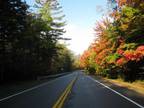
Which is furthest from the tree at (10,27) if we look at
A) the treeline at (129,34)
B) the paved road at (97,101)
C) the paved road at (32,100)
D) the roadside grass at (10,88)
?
the paved road at (97,101)

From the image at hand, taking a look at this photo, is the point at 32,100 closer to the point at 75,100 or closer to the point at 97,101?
the point at 75,100

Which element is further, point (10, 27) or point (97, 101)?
point (10, 27)

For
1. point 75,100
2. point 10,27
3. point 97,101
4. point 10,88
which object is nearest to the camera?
point 97,101

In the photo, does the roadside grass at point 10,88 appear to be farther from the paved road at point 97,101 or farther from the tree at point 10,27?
the paved road at point 97,101

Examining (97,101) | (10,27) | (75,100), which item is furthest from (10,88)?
(97,101)

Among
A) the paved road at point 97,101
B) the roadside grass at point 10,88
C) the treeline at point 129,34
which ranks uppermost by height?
the treeline at point 129,34

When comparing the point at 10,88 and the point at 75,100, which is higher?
the point at 10,88

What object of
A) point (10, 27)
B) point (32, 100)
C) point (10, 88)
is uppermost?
point (10, 27)

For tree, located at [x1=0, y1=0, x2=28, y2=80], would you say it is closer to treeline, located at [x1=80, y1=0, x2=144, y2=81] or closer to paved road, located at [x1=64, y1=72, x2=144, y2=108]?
treeline, located at [x1=80, y1=0, x2=144, y2=81]

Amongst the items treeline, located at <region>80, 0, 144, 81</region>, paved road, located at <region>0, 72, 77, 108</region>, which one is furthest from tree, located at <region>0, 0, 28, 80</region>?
paved road, located at <region>0, 72, 77, 108</region>

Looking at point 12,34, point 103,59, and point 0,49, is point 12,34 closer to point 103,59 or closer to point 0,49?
point 0,49

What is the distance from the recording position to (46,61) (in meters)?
70.7

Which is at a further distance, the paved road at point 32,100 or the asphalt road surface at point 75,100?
the paved road at point 32,100

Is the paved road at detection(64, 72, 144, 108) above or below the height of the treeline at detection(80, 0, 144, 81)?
below
